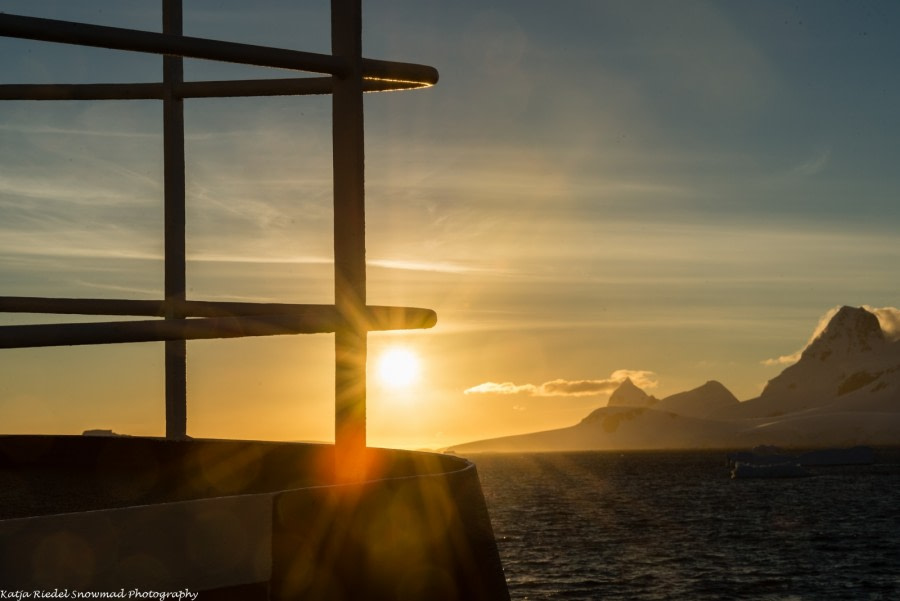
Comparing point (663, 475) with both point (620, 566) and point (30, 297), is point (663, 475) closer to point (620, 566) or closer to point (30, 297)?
point (620, 566)

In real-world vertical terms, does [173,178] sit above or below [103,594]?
above

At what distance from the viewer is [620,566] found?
62250mm

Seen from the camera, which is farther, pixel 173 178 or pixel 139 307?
pixel 173 178

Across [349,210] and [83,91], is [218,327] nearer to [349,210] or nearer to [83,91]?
[349,210]

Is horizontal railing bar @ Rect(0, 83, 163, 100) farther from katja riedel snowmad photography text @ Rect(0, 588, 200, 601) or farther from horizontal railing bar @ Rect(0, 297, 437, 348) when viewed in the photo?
katja riedel snowmad photography text @ Rect(0, 588, 200, 601)

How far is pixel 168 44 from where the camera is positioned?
194 inches

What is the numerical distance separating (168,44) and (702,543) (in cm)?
7436

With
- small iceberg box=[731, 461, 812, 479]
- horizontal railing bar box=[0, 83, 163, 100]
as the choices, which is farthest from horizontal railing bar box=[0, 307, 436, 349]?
small iceberg box=[731, 461, 812, 479]

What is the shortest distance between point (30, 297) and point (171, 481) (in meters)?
1.80

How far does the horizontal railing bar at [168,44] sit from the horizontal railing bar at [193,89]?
28 centimetres

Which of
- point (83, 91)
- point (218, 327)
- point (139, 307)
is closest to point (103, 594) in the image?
point (218, 327)

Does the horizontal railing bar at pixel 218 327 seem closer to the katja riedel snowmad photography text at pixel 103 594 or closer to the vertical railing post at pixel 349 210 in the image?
the vertical railing post at pixel 349 210

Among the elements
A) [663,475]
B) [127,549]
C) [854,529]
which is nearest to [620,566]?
[854,529]

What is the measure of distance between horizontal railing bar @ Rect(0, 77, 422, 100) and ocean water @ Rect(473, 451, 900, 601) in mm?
45934
